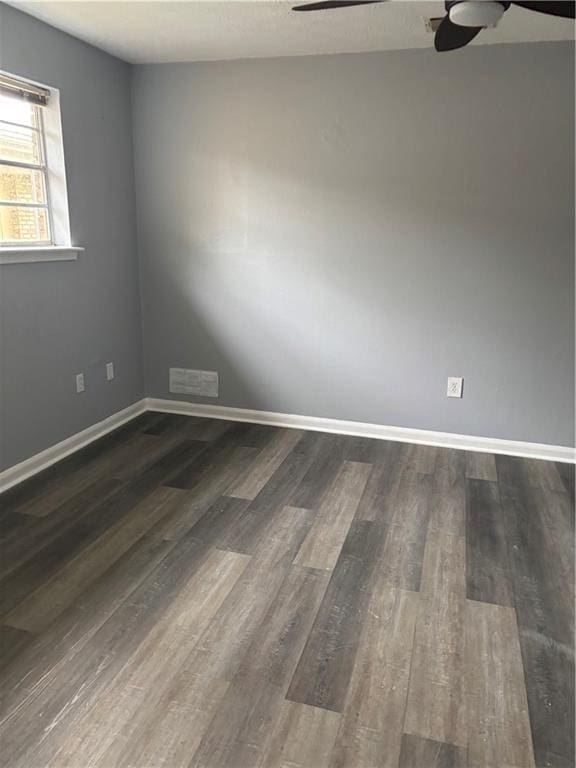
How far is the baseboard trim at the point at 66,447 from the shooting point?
2.91 metres

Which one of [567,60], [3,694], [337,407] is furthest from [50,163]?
[567,60]

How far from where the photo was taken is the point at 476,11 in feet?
5.45

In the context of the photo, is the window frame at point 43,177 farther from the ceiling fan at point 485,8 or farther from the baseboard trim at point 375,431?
the ceiling fan at point 485,8

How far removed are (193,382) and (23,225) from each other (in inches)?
58.8

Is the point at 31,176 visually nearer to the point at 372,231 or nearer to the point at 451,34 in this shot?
the point at 372,231

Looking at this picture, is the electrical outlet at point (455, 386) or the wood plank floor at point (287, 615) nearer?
the wood plank floor at point (287, 615)

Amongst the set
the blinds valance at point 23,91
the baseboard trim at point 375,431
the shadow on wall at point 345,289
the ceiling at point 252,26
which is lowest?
the baseboard trim at point 375,431

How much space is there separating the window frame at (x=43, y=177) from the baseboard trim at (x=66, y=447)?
44.1 inches

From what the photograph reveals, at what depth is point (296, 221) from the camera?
139 inches

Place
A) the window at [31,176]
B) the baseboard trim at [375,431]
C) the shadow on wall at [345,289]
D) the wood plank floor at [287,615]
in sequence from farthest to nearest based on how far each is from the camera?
the baseboard trim at [375,431], the shadow on wall at [345,289], the window at [31,176], the wood plank floor at [287,615]

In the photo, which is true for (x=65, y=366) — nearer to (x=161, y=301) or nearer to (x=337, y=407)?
(x=161, y=301)

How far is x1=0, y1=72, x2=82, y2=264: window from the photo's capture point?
283 centimetres

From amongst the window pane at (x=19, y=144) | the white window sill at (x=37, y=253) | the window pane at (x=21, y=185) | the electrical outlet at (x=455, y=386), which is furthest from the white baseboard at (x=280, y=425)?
the window pane at (x=19, y=144)

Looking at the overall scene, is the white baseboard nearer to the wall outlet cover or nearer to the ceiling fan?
the wall outlet cover
